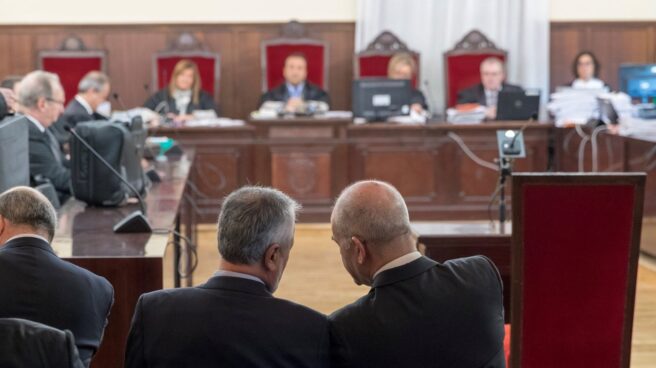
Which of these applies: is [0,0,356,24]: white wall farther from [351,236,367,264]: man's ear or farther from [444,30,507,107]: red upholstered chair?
[351,236,367,264]: man's ear

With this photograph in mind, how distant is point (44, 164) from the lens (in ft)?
17.7

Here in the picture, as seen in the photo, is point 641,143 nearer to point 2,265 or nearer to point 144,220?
point 144,220

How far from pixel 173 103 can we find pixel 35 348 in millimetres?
7182

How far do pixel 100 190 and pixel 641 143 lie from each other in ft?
12.3

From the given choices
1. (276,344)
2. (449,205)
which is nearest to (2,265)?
(276,344)

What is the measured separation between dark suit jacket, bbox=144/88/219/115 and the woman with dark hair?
298 cm

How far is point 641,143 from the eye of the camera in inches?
280

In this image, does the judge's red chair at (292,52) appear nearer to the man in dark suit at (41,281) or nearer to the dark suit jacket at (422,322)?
the man in dark suit at (41,281)

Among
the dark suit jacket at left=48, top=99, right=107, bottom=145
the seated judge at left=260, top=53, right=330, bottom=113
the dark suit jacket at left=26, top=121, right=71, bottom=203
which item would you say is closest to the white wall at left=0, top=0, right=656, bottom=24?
the seated judge at left=260, top=53, right=330, bottom=113

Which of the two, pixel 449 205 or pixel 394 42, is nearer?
pixel 449 205

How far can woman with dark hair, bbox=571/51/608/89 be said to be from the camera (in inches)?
363

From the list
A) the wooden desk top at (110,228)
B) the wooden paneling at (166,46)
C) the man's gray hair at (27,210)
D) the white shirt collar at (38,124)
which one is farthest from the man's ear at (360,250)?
the wooden paneling at (166,46)

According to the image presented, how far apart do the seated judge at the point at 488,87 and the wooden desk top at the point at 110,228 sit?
3.88 meters

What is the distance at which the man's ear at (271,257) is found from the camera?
7.50 feet
